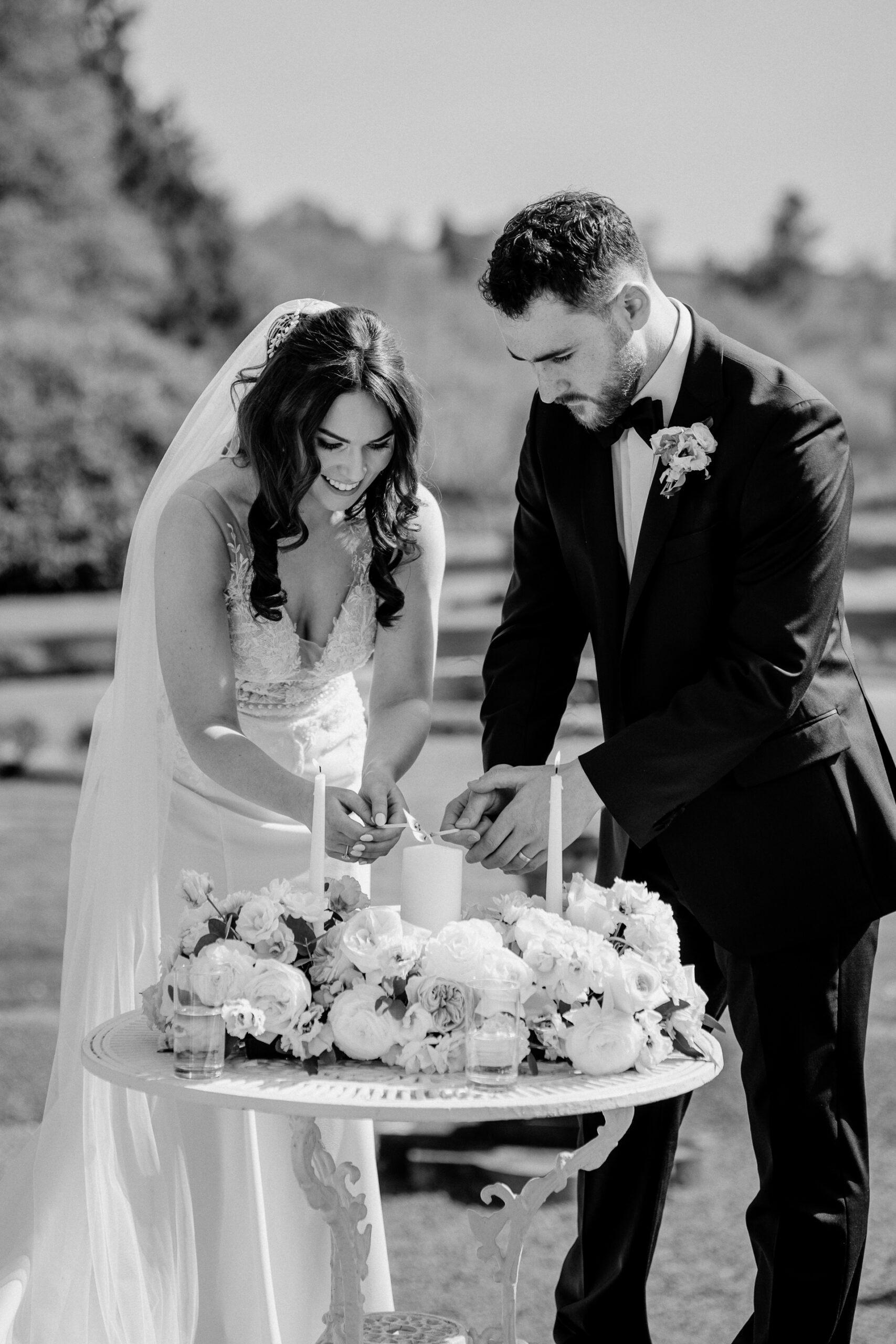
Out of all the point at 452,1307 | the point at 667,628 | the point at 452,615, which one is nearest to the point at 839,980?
the point at 667,628

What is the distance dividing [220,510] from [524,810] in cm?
88

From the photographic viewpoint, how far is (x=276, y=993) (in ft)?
6.75

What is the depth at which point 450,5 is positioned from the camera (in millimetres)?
9641

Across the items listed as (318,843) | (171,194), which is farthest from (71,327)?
(318,843)

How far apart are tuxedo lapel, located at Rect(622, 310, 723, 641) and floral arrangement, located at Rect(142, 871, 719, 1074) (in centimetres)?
69

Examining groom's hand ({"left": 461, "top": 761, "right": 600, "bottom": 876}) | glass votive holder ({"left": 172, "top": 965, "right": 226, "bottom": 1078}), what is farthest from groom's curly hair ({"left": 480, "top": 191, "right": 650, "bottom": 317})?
glass votive holder ({"left": 172, "top": 965, "right": 226, "bottom": 1078})

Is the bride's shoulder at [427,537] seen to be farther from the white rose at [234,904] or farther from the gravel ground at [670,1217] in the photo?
the gravel ground at [670,1217]

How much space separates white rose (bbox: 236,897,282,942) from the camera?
214 cm

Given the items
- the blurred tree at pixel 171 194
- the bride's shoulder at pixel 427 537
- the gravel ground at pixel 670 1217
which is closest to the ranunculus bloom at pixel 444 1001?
the bride's shoulder at pixel 427 537

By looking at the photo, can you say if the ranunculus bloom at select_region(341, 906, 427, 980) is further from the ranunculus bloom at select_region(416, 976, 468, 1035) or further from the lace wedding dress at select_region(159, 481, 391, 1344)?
the lace wedding dress at select_region(159, 481, 391, 1344)

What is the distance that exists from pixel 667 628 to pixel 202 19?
914 cm

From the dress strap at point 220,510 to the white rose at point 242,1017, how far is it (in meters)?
1.15

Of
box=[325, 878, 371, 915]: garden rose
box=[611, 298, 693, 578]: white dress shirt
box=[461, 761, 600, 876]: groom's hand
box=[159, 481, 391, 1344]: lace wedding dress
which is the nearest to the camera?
box=[325, 878, 371, 915]: garden rose

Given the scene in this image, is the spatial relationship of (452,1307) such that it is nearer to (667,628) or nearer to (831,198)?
(667,628)
